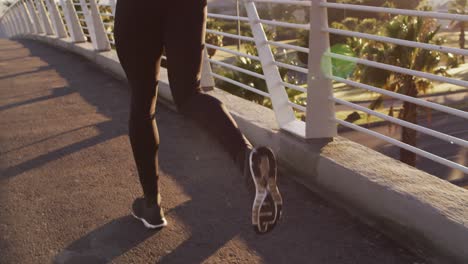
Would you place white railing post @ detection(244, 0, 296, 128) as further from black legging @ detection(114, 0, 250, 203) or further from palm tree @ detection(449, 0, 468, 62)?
palm tree @ detection(449, 0, 468, 62)

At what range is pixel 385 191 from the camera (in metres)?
2.57

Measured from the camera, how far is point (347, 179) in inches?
112

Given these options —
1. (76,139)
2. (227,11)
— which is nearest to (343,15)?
(227,11)

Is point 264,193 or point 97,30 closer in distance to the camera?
point 264,193

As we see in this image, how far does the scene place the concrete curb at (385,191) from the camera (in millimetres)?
2252

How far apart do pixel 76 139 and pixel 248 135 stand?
1.66 m

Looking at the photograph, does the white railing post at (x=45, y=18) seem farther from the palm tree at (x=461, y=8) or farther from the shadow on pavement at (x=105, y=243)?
the palm tree at (x=461, y=8)

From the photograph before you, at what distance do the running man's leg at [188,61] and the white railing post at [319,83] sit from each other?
1.22 m

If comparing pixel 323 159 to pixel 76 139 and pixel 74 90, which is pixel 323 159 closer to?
pixel 76 139

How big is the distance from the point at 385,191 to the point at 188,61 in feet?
4.13

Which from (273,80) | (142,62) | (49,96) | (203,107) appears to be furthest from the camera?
(49,96)

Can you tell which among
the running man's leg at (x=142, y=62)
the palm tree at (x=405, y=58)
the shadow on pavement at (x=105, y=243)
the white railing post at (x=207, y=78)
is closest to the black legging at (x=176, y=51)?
the running man's leg at (x=142, y=62)

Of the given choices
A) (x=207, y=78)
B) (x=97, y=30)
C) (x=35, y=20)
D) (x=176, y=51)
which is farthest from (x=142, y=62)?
(x=35, y=20)

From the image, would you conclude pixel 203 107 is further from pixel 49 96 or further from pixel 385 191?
pixel 49 96
